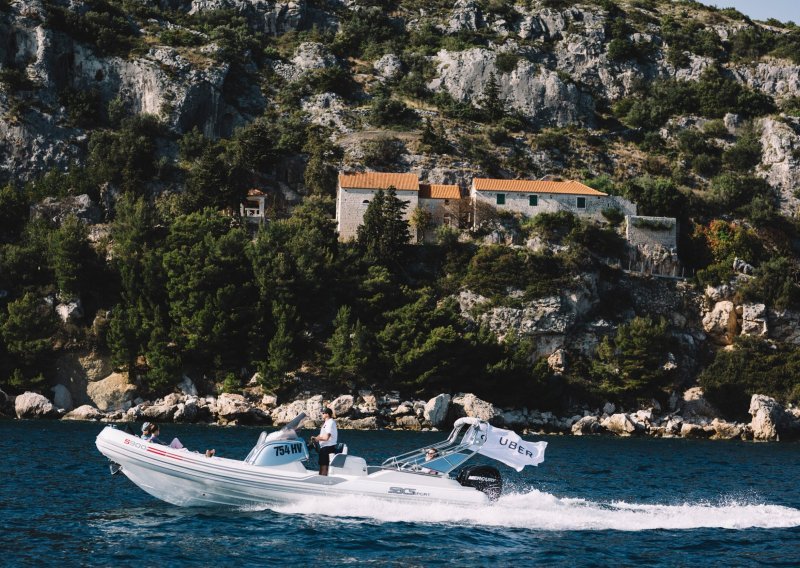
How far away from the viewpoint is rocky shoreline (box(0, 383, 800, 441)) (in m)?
54.1

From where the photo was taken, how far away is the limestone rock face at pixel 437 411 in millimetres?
54750

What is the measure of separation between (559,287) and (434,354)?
13.8m

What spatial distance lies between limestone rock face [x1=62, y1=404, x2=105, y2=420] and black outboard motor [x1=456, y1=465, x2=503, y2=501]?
3521 cm

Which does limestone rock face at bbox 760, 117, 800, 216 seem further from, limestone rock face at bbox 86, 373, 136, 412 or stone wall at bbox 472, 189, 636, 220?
limestone rock face at bbox 86, 373, 136, 412

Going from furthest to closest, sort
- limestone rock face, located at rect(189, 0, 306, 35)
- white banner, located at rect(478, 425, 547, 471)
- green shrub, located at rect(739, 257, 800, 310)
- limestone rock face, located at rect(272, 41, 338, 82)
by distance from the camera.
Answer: limestone rock face, located at rect(189, 0, 306, 35)
limestone rock face, located at rect(272, 41, 338, 82)
green shrub, located at rect(739, 257, 800, 310)
white banner, located at rect(478, 425, 547, 471)

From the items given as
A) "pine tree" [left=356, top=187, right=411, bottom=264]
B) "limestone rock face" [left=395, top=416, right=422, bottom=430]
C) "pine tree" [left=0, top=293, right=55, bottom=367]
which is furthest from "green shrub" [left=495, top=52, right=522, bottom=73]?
"pine tree" [left=0, top=293, right=55, bottom=367]

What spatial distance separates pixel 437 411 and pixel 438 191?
26663 mm

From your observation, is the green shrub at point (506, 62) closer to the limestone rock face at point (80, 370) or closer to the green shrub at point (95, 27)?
the green shrub at point (95, 27)

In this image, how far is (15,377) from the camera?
55.7m

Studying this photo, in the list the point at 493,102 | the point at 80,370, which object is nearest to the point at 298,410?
the point at 80,370

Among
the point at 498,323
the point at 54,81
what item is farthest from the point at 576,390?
the point at 54,81

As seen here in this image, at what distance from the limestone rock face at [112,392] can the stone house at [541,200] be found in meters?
30.4

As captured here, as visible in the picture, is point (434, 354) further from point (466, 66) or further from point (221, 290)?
point (466, 66)

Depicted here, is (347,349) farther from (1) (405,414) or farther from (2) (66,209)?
(2) (66,209)
